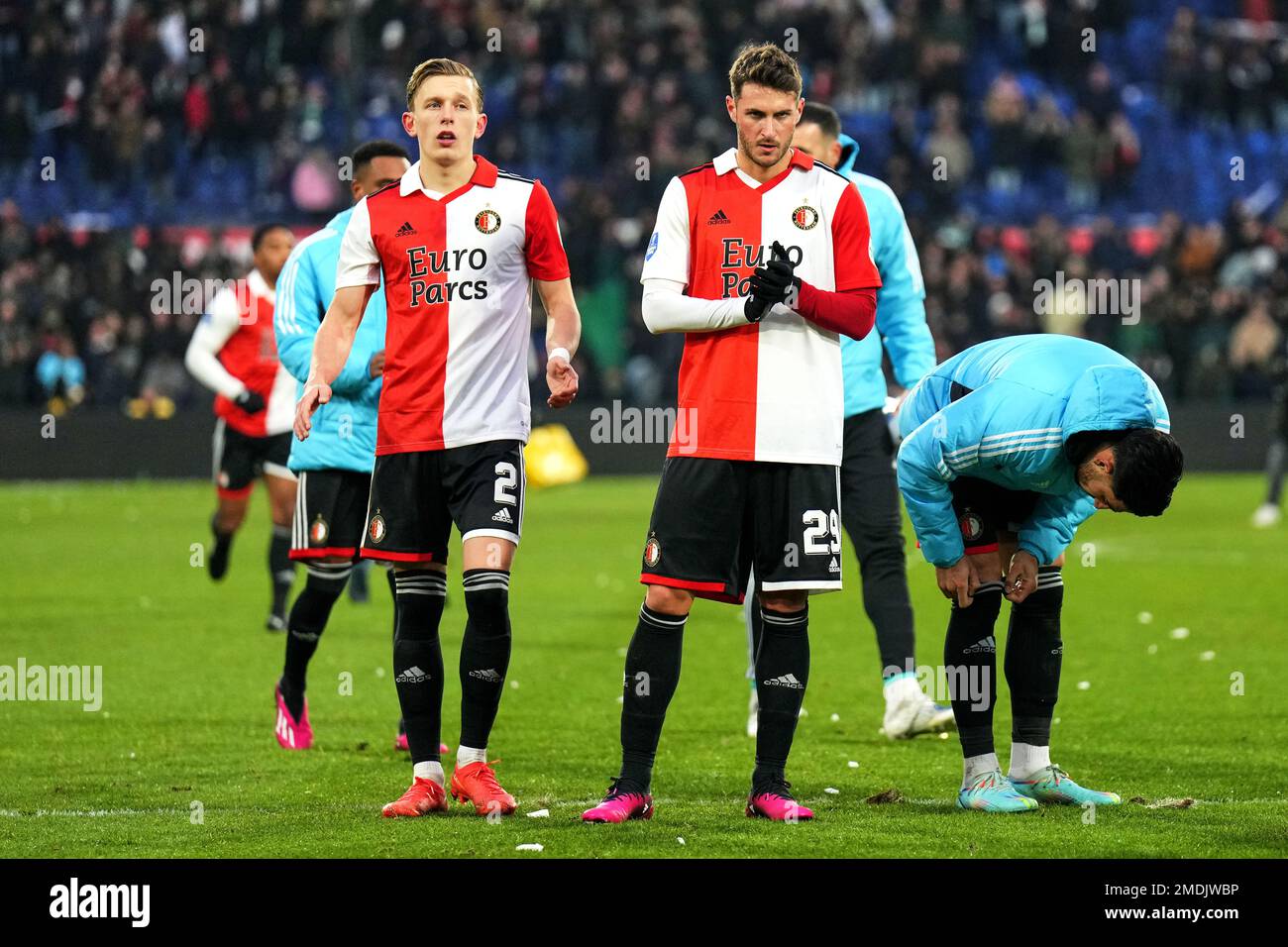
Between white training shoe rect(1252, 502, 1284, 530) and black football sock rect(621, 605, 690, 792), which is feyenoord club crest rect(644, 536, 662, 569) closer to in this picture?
black football sock rect(621, 605, 690, 792)

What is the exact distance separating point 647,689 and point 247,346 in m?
6.36

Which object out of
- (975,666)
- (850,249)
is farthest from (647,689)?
(850,249)

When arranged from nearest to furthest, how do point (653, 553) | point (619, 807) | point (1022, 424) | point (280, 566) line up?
point (1022, 424) < point (619, 807) < point (653, 553) < point (280, 566)

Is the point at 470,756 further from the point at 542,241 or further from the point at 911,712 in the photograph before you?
the point at 911,712

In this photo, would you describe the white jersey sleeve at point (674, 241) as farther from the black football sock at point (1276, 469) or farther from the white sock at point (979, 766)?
the black football sock at point (1276, 469)

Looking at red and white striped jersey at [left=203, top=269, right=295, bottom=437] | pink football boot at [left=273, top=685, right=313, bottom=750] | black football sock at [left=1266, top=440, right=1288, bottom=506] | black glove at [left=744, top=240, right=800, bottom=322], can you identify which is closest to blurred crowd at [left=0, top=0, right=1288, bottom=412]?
black football sock at [left=1266, top=440, right=1288, bottom=506]

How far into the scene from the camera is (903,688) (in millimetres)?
7559

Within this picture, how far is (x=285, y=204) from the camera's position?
86.3ft

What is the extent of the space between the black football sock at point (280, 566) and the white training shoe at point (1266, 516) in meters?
9.77

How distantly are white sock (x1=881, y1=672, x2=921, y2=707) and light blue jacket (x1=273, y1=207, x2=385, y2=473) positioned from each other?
7.21 feet

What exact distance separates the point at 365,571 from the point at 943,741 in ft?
20.6

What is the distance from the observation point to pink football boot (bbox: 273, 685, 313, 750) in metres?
7.47
